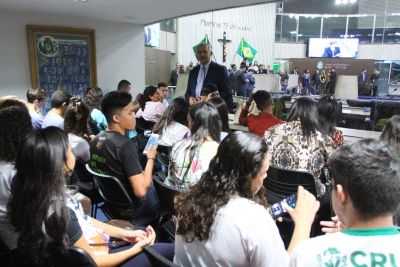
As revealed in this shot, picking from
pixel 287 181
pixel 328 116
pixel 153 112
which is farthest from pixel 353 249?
pixel 153 112

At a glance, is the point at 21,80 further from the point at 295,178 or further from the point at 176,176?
the point at 295,178

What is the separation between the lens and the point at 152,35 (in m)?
7.64

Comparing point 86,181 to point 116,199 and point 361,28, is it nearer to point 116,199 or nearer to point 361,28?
point 116,199

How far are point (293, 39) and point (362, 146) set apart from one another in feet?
31.7

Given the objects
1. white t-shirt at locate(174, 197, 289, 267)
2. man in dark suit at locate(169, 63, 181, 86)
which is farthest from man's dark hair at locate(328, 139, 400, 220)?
man in dark suit at locate(169, 63, 181, 86)

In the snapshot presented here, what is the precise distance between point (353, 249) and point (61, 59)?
5998 mm

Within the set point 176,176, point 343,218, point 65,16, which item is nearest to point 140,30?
point 65,16

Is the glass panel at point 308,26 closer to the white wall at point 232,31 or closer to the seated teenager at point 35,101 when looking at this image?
the white wall at point 232,31

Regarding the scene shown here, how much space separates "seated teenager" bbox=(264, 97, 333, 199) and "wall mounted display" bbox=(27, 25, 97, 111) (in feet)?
15.4

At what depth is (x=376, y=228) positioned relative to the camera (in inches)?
31.5

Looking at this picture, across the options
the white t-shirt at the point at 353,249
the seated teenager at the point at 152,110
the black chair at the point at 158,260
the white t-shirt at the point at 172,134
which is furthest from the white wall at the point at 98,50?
the white t-shirt at the point at 353,249

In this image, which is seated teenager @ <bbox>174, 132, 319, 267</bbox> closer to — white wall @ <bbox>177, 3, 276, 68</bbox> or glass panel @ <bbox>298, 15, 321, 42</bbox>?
white wall @ <bbox>177, 3, 276, 68</bbox>

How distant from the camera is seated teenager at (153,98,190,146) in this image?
3102 mm

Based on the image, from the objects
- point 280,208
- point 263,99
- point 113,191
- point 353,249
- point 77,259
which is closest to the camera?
point 353,249
